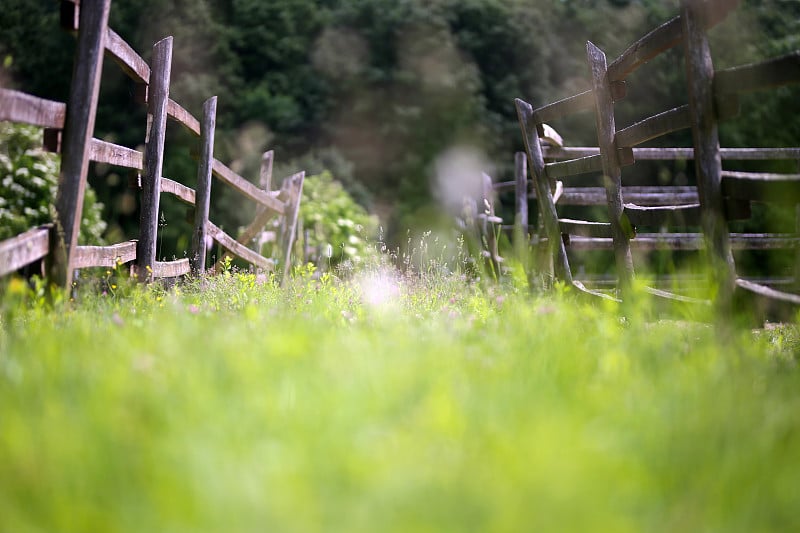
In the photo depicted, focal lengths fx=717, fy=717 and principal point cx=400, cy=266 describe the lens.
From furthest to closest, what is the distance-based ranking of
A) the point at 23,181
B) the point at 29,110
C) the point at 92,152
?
the point at 23,181 → the point at 92,152 → the point at 29,110

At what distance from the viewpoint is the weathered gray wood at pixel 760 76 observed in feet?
10.2

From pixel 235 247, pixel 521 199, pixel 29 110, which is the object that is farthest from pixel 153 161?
pixel 521 199

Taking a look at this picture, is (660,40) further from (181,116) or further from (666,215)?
(181,116)

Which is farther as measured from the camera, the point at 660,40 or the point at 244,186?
the point at 244,186

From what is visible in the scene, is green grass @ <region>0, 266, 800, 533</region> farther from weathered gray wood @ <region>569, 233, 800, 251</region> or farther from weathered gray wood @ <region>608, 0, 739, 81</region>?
weathered gray wood @ <region>569, 233, 800, 251</region>

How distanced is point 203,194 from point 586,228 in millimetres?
3611

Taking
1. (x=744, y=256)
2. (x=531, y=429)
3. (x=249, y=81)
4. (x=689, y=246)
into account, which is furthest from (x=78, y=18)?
(x=249, y=81)

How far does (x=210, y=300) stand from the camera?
4980 millimetres

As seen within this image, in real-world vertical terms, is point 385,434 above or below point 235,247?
below

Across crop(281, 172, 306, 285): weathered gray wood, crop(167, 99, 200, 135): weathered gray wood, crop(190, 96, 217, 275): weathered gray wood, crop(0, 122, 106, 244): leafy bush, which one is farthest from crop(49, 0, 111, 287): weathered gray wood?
crop(0, 122, 106, 244): leafy bush

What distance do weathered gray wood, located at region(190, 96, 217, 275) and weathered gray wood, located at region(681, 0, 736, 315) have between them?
439 cm

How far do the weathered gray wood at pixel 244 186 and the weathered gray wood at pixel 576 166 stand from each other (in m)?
3.31

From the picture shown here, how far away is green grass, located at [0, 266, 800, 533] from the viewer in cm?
162

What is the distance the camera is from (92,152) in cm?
414
